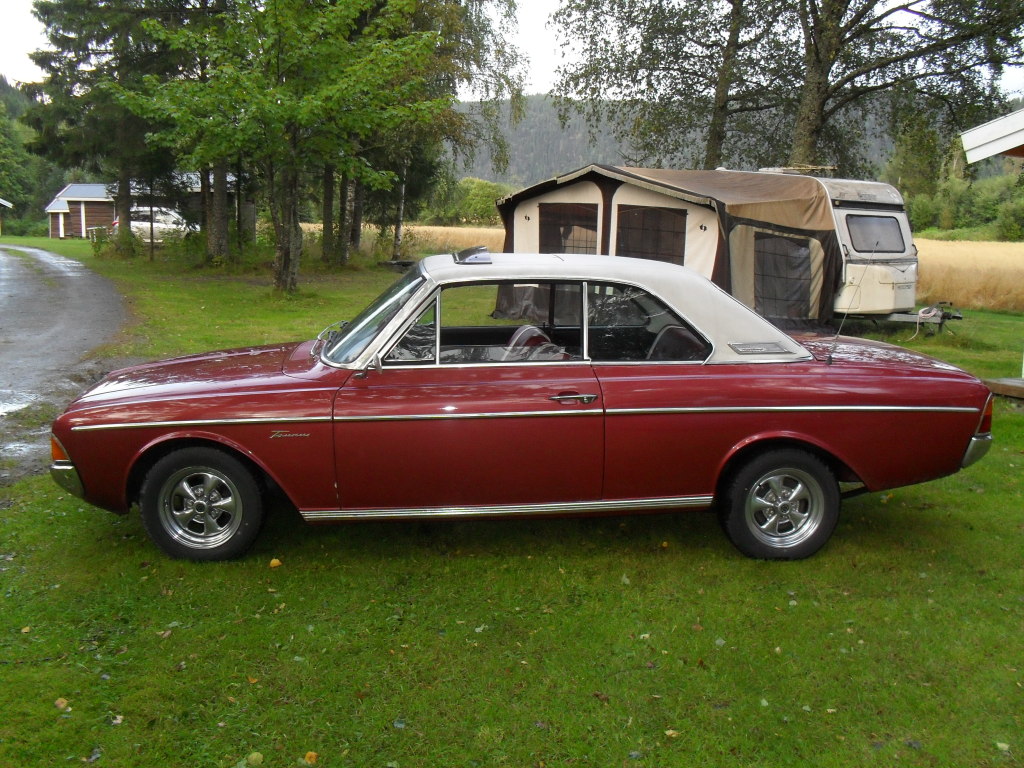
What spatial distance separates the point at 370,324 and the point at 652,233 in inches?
376

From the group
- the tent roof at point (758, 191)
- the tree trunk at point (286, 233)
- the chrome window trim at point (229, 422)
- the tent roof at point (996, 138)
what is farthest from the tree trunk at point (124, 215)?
the chrome window trim at point (229, 422)

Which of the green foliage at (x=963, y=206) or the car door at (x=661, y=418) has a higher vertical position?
the green foliage at (x=963, y=206)

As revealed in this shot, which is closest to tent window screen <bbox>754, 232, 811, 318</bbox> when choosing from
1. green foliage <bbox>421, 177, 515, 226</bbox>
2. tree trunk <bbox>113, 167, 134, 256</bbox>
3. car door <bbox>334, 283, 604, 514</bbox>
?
car door <bbox>334, 283, 604, 514</bbox>

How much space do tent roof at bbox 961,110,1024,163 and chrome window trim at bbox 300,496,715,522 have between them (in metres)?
7.43

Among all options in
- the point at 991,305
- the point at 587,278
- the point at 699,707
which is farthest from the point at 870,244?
the point at 699,707

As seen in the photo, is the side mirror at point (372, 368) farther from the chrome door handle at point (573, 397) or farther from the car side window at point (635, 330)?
the car side window at point (635, 330)

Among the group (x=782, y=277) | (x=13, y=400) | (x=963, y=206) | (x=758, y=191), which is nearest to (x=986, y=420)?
(x=13, y=400)

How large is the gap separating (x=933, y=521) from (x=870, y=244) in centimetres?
984

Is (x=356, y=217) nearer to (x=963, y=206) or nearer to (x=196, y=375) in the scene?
(x=196, y=375)

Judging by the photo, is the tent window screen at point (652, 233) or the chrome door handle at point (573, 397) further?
the tent window screen at point (652, 233)

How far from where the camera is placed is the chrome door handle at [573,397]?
440 centimetres

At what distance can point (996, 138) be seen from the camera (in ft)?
31.8

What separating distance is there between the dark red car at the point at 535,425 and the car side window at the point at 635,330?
0.04ft

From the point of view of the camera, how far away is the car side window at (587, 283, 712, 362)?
4695mm
